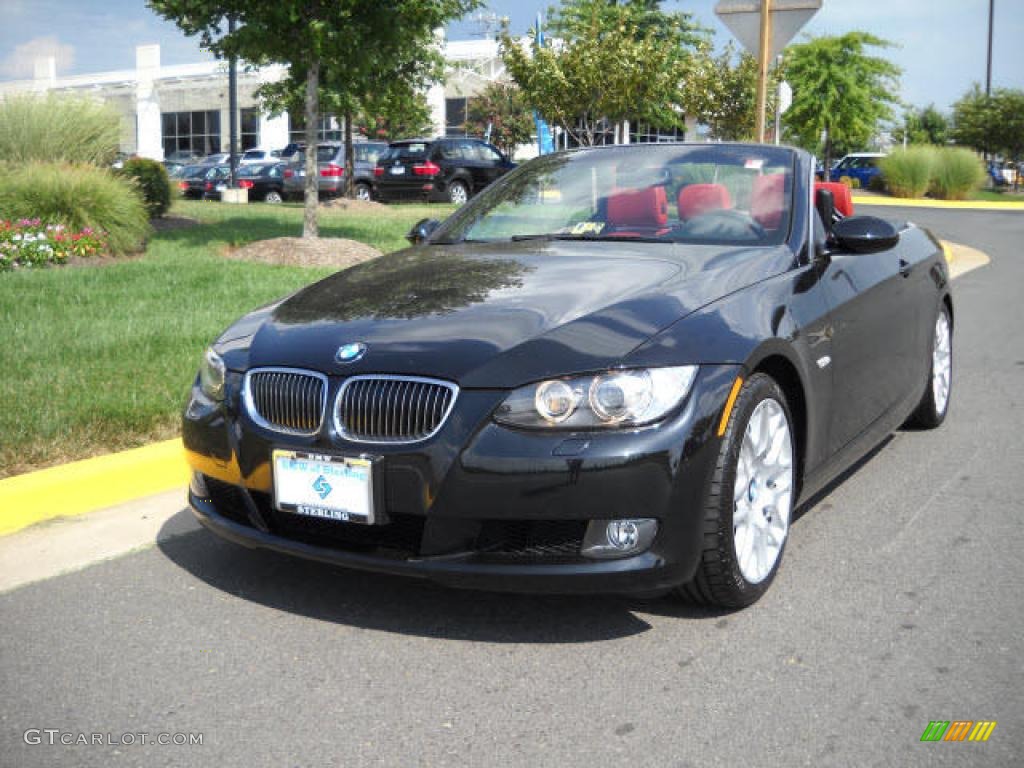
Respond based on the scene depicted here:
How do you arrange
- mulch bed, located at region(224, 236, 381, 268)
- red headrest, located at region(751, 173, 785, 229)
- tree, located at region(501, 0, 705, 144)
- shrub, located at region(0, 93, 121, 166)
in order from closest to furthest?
red headrest, located at region(751, 173, 785, 229)
mulch bed, located at region(224, 236, 381, 268)
shrub, located at region(0, 93, 121, 166)
tree, located at region(501, 0, 705, 144)

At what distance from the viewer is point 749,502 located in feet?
12.2

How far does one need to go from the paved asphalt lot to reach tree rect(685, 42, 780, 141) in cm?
3663

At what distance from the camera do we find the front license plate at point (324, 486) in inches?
132

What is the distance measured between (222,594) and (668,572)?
4.98 feet

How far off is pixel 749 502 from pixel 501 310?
3.21 feet

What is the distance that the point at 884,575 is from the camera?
4.06 meters

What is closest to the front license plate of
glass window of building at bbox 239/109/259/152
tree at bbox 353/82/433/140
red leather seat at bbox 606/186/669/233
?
red leather seat at bbox 606/186/669/233

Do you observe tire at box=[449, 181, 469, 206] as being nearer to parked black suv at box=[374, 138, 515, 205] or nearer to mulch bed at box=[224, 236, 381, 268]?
parked black suv at box=[374, 138, 515, 205]

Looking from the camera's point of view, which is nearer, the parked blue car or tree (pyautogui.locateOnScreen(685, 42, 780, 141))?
tree (pyautogui.locateOnScreen(685, 42, 780, 141))

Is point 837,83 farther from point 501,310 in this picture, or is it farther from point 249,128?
point 501,310

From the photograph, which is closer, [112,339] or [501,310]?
[501,310]

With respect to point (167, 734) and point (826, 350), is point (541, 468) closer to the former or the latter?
point (167, 734)

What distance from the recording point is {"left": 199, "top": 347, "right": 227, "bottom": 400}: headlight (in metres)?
3.85

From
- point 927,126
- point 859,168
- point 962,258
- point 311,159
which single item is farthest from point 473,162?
point 927,126
